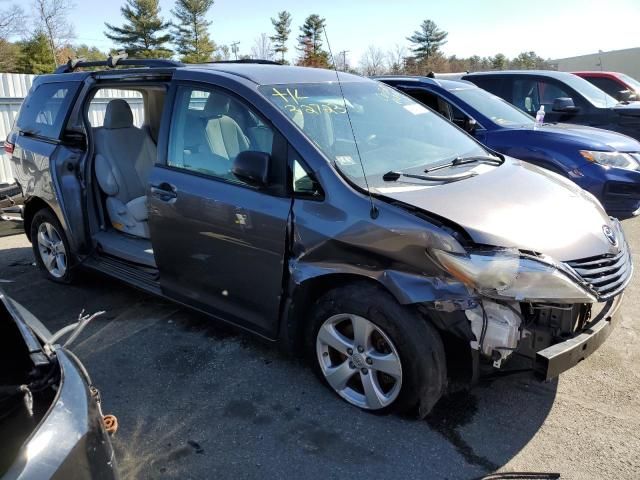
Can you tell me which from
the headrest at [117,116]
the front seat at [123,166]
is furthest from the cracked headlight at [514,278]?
the headrest at [117,116]

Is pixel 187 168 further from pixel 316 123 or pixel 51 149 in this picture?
pixel 51 149

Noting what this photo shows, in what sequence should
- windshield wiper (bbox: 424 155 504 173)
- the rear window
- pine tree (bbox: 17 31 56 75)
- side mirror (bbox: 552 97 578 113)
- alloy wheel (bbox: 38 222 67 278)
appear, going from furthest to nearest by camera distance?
pine tree (bbox: 17 31 56 75) < side mirror (bbox: 552 97 578 113) < alloy wheel (bbox: 38 222 67 278) < the rear window < windshield wiper (bbox: 424 155 504 173)

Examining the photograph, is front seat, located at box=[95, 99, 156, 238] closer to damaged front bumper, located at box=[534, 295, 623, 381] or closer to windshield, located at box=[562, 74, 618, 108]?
damaged front bumper, located at box=[534, 295, 623, 381]

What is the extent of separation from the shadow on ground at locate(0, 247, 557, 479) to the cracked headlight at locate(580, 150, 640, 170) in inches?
128

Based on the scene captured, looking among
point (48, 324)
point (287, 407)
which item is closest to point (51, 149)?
point (48, 324)

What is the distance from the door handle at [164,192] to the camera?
3.35 metres

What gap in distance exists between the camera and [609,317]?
2635 mm

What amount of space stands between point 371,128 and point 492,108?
11.9ft

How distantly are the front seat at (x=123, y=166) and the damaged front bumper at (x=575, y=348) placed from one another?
336cm

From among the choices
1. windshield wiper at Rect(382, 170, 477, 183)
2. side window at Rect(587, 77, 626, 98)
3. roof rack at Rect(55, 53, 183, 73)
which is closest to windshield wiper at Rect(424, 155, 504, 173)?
windshield wiper at Rect(382, 170, 477, 183)

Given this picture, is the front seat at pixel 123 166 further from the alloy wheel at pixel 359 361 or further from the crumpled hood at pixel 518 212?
the crumpled hood at pixel 518 212

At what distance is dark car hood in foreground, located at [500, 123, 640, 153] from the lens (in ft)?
18.1

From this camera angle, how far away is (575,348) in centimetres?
240

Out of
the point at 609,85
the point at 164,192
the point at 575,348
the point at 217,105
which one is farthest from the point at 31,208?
the point at 609,85
